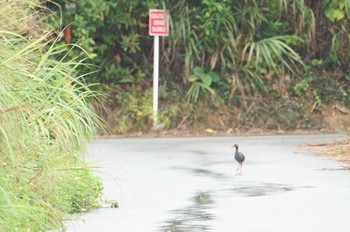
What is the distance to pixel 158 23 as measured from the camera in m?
22.7

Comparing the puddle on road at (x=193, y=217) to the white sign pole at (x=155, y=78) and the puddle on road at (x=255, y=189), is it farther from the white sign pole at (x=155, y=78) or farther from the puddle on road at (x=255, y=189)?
the white sign pole at (x=155, y=78)

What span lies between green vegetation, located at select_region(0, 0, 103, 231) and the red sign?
451 inches

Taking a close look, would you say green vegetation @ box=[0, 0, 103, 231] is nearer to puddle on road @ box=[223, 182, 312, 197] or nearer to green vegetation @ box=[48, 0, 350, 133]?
puddle on road @ box=[223, 182, 312, 197]

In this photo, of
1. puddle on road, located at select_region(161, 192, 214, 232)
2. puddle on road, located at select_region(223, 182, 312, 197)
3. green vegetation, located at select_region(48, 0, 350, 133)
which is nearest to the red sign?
green vegetation, located at select_region(48, 0, 350, 133)

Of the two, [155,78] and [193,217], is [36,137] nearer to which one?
[193,217]

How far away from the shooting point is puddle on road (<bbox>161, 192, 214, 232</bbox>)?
33.1 feet

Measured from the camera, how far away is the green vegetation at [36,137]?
7.82m

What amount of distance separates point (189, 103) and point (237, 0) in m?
2.50

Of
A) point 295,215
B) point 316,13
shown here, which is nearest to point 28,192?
point 295,215

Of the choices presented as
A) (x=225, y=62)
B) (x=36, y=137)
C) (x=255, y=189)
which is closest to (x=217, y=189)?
(x=255, y=189)

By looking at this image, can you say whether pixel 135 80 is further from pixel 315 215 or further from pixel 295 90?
pixel 315 215

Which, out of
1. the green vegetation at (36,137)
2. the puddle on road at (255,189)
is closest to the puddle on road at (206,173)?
the puddle on road at (255,189)

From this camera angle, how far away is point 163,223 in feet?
34.3

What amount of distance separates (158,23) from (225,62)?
69.0 inches
